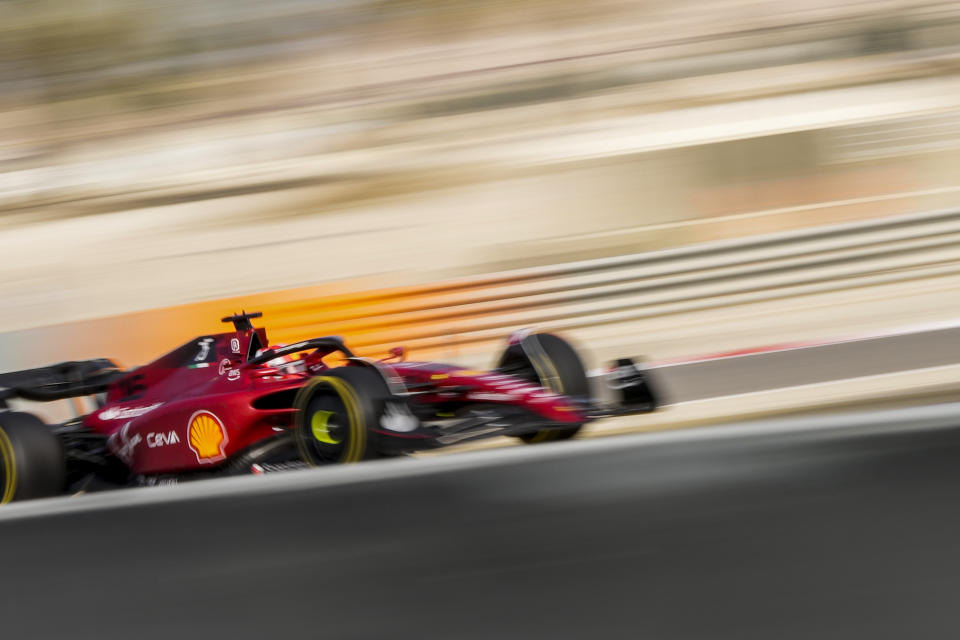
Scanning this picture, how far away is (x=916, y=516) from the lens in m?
2.16

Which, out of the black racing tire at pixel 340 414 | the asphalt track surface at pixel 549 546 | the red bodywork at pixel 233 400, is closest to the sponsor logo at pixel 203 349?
the red bodywork at pixel 233 400

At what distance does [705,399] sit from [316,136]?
8.57m

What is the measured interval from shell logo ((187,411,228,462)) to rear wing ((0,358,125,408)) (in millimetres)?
938

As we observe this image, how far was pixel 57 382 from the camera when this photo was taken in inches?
232

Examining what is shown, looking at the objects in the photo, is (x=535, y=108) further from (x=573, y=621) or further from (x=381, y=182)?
(x=573, y=621)

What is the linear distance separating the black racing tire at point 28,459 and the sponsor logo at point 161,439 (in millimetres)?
405

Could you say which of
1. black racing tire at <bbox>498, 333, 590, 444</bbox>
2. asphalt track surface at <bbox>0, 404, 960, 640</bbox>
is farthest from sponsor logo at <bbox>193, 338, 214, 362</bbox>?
asphalt track surface at <bbox>0, 404, 960, 640</bbox>

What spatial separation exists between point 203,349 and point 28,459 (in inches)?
39.6

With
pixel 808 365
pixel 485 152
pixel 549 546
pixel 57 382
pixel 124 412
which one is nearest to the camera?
Result: pixel 549 546

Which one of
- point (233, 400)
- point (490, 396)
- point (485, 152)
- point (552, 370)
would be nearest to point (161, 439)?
point (233, 400)

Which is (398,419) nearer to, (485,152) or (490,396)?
(490,396)

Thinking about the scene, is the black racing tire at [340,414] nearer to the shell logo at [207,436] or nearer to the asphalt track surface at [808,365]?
the shell logo at [207,436]

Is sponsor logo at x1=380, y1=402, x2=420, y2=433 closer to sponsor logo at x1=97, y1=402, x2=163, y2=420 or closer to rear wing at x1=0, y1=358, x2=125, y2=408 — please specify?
sponsor logo at x1=97, y1=402, x2=163, y2=420

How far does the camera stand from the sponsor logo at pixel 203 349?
559 cm
